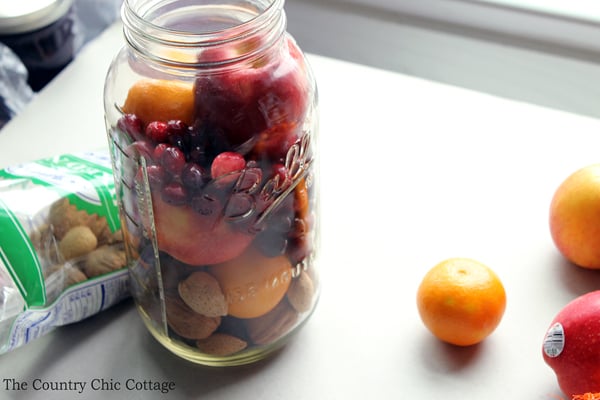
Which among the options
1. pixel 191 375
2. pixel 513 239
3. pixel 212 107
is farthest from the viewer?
pixel 513 239

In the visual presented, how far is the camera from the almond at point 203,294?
597 millimetres

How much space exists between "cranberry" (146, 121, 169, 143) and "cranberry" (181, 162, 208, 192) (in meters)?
0.03

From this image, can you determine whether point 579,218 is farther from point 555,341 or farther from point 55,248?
point 55,248

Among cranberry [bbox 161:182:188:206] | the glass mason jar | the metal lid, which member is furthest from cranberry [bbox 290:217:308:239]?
the metal lid

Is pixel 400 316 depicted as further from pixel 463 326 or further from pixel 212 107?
pixel 212 107

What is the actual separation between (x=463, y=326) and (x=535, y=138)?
34 cm

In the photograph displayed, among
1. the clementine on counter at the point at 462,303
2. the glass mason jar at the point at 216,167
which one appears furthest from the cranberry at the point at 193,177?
the clementine on counter at the point at 462,303

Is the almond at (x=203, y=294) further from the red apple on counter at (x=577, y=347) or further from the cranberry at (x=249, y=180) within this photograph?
the red apple on counter at (x=577, y=347)

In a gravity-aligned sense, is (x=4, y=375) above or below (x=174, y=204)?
below

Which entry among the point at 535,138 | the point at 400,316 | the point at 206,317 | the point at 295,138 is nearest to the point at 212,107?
the point at 295,138

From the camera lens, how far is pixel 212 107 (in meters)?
0.56

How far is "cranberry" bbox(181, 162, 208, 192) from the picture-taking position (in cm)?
56

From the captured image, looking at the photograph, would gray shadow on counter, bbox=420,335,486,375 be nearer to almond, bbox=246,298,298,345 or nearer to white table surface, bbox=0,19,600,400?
white table surface, bbox=0,19,600,400

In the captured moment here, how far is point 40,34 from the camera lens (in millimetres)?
988
